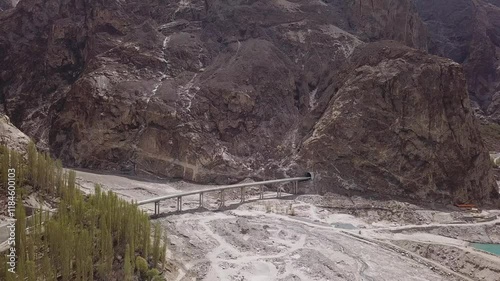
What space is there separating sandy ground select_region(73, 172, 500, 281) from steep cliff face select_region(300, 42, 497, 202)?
4.99m

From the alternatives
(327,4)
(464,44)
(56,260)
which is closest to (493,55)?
(464,44)

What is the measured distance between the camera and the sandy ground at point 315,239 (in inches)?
1184

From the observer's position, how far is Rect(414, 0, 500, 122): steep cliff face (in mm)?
115000

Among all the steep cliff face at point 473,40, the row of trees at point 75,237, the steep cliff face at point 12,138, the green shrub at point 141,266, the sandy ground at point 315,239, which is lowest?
the sandy ground at point 315,239

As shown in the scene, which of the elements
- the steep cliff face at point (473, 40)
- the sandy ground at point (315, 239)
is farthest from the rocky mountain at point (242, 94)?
the steep cliff face at point (473, 40)

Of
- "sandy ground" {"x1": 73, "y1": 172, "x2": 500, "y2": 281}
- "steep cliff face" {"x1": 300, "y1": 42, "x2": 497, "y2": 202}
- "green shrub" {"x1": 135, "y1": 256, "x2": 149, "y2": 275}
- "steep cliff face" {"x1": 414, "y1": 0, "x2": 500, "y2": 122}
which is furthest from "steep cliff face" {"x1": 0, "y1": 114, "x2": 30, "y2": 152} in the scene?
"steep cliff face" {"x1": 414, "y1": 0, "x2": 500, "y2": 122}

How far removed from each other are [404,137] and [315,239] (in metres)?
24.3

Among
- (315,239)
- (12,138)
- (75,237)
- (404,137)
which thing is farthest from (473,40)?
(75,237)

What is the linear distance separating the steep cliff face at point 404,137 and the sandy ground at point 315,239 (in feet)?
16.4

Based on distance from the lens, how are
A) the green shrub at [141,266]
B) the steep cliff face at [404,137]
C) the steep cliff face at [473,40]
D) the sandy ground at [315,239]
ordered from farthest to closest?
the steep cliff face at [473,40] < the steep cliff face at [404,137] < the sandy ground at [315,239] < the green shrub at [141,266]

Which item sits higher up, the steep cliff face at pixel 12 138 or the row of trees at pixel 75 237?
the steep cliff face at pixel 12 138

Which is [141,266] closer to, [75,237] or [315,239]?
[75,237]

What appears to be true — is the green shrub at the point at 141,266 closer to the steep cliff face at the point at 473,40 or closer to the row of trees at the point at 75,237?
the row of trees at the point at 75,237

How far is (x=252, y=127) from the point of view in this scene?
60.8m
